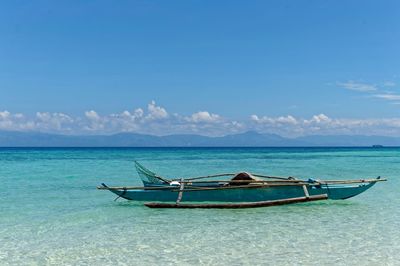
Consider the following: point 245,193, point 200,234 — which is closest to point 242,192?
point 245,193

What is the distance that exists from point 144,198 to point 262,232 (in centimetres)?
633

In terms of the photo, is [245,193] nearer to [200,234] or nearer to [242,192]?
[242,192]

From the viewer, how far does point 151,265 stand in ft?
29.8

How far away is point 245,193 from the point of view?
15945mm

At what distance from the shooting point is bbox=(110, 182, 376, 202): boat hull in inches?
624

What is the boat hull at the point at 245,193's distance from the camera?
15844 millimetres

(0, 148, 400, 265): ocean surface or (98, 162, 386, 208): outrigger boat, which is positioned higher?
(98, 162, 386, 208): outrigger boat

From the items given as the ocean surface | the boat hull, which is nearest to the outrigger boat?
the boat hull

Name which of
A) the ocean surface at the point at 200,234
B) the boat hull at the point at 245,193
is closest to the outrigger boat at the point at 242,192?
the boat hull at the point at 245,193

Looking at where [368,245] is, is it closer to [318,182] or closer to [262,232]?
[262,232]

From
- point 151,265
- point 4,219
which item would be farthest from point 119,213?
point 151,265

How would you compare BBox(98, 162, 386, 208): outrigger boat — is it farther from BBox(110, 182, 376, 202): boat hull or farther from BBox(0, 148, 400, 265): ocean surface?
BBox(0, 148, 400, 265): ocean surface

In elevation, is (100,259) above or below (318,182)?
below

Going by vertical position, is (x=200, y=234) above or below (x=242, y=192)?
below
